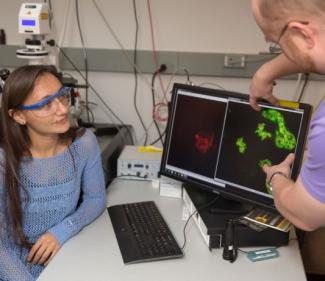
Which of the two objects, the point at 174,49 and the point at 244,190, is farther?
the point at 174,49

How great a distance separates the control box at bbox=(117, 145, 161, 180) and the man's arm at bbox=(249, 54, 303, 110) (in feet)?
2.30

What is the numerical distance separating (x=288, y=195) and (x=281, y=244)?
516mm

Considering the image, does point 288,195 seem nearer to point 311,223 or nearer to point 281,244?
point 311,223

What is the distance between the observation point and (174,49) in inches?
85.7

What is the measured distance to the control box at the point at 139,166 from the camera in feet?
6.03

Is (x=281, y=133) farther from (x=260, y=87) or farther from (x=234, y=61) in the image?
(x=234, y=61)

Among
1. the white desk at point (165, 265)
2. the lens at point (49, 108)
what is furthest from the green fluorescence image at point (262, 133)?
the lens at point (49, 108)

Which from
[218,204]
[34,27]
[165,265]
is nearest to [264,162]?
[218,204]

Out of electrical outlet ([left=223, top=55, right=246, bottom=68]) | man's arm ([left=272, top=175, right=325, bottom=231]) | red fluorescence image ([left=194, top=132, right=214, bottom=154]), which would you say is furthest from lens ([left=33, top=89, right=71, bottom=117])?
electrical outlet ([left=223, top=55, right=246, bottom=68])

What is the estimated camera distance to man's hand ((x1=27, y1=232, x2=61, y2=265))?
137cm

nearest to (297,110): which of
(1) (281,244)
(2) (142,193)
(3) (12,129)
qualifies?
(1) (281,244)

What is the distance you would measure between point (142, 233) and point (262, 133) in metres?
0.53

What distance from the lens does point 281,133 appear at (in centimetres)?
133

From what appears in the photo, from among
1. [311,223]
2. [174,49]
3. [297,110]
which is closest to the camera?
[311,223]
